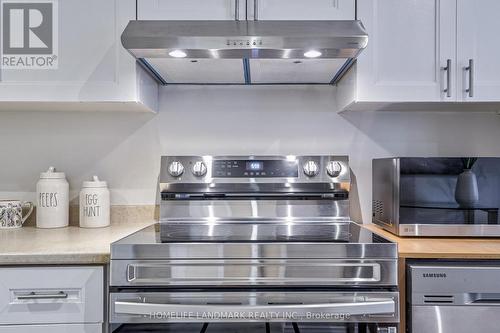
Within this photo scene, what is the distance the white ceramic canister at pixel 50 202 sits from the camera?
1544 millimetres

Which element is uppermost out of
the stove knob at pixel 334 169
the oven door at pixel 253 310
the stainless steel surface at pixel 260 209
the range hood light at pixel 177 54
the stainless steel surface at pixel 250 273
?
the range hood light at pixel 177 54

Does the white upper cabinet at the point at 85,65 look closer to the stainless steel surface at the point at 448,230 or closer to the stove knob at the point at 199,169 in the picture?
the stove knob at the point at 199,169

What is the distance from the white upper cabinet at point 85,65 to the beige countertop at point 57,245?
509 millimetres

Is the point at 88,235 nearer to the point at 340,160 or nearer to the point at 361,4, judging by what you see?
the point at 340,160

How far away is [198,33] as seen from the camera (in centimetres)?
118

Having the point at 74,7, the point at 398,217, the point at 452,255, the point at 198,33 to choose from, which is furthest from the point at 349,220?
the point at 74,7

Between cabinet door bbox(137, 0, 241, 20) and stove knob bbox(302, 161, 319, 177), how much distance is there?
0.65m

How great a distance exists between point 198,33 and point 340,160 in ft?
2.60

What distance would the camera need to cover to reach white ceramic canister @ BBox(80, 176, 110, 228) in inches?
60.8

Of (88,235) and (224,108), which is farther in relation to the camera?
(224,108)

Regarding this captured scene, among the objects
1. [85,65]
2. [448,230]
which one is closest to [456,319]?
[448,230]

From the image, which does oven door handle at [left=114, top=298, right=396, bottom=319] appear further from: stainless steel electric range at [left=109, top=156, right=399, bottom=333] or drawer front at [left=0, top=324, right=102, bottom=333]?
drawer front at [left=0, top=324, right=102, bottom=333]
